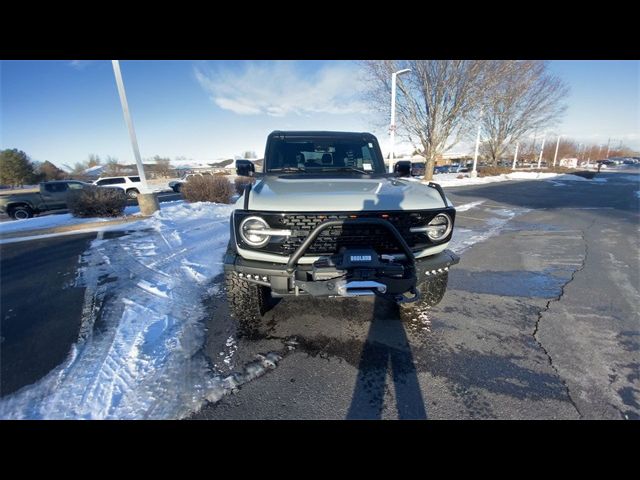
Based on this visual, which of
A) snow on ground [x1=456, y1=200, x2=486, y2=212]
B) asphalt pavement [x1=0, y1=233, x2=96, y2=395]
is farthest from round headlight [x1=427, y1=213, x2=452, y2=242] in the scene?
snow on ground [x1=456, y1=200, x2=486, y2=212]

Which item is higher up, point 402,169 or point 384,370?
point 402,169

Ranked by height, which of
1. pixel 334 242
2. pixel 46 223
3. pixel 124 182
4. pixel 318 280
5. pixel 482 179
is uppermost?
pixel 124 182

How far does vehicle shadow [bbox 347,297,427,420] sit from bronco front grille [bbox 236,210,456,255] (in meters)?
0.94

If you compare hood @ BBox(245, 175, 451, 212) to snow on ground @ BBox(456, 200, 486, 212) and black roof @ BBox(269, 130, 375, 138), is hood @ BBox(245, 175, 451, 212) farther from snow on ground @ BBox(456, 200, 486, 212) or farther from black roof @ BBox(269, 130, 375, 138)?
snow on ground @ BBox(456, 200, 486, 212)

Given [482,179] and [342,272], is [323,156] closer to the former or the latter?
[342,272]

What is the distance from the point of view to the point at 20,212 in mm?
11297

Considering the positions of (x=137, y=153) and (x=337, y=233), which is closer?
(x=337, y=233)

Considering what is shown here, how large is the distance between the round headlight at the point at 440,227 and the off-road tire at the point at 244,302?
70.3 inches

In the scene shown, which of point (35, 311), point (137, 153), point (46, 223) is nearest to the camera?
point (35, 311)

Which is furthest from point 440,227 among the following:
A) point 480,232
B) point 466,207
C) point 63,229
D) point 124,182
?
point 124,182

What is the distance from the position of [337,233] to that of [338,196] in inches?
12.9

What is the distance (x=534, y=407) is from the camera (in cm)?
189

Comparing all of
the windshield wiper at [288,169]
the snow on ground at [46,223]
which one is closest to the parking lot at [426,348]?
the windshield wiper at [288,169]

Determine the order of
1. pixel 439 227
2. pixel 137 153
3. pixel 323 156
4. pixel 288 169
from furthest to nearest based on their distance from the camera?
pixel 137 153, pixel 323 156, pixel 288 169, pixel 439 227
